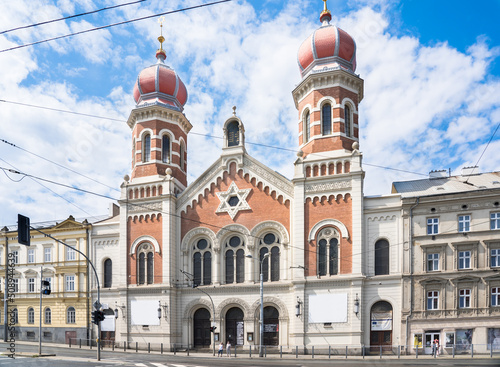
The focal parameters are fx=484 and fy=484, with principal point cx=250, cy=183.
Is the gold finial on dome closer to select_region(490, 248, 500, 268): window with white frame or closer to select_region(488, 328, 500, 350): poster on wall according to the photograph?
select_region(490, 248, 500, 268): window with white frame

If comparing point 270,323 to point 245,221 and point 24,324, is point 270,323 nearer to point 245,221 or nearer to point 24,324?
point 245,221

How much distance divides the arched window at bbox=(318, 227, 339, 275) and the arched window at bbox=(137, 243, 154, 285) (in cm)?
1564

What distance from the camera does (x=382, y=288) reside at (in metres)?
37.2

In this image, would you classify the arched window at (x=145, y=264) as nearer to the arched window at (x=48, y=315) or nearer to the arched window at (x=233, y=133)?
the arched window at (x=48, y=315)

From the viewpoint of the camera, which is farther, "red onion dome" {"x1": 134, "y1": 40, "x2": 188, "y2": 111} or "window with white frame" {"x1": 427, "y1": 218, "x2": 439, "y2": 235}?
"red onion dome" {"x1": 134, "y1": 40, "x2": 188, "y2": 111}

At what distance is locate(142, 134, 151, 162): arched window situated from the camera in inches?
1890

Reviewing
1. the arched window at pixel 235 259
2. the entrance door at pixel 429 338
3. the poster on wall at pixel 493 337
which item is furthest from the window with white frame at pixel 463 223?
the arched window at pixel 235 259

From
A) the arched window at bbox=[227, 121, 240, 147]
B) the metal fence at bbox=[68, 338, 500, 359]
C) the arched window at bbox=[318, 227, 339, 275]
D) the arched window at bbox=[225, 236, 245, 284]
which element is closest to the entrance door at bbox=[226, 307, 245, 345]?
the metal fence at bbox=[68, 338, 500, 359]

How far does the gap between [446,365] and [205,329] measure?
22.0m

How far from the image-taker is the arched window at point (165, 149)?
158 feet

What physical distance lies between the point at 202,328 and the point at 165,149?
17.7 metres

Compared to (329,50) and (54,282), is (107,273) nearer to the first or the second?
(54,282)

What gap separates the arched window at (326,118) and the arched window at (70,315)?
29477 mm

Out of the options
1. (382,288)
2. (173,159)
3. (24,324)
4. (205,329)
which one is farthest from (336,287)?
(24,324)
